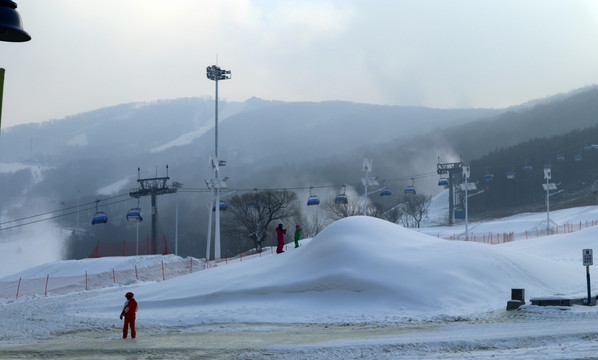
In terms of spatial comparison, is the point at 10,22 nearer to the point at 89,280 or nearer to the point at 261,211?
the point at 89,280

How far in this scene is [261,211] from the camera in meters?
91.0

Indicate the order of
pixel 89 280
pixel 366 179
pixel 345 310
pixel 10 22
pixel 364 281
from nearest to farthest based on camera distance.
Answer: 1. pixel 10 22
2. pixel 345 310
3. pixel 364 281
4. pixel 89 280
5. pixel 366 179

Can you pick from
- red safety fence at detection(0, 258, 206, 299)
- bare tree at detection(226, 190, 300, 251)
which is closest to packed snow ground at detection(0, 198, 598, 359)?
red safety fence at detection(0, 258, 206, 299)

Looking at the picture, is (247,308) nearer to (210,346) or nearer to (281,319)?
(281,319)

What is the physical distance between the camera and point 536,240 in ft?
186

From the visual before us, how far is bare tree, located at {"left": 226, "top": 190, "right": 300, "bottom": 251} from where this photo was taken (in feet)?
295

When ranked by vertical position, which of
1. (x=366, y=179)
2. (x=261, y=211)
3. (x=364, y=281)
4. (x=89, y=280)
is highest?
(x=366, y=179)

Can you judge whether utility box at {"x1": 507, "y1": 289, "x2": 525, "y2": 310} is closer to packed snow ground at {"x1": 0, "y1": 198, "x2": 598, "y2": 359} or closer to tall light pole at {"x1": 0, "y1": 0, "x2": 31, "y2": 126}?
packed snow ground at {"x1": 0, "y1": 198, "x2": 598, "y2": 359}

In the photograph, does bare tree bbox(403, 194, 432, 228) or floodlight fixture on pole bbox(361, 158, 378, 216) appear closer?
floodlight fixture on pole bbox(361, 158, 378, 216)

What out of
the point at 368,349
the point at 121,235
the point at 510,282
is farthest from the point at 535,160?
the point at 368,349

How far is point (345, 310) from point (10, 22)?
→ 19.2 metres

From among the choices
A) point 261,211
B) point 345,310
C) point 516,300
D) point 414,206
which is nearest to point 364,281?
point 345,310

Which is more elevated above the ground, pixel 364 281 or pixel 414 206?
pixel 414 206

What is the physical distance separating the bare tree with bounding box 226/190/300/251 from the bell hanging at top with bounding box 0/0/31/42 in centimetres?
7894
